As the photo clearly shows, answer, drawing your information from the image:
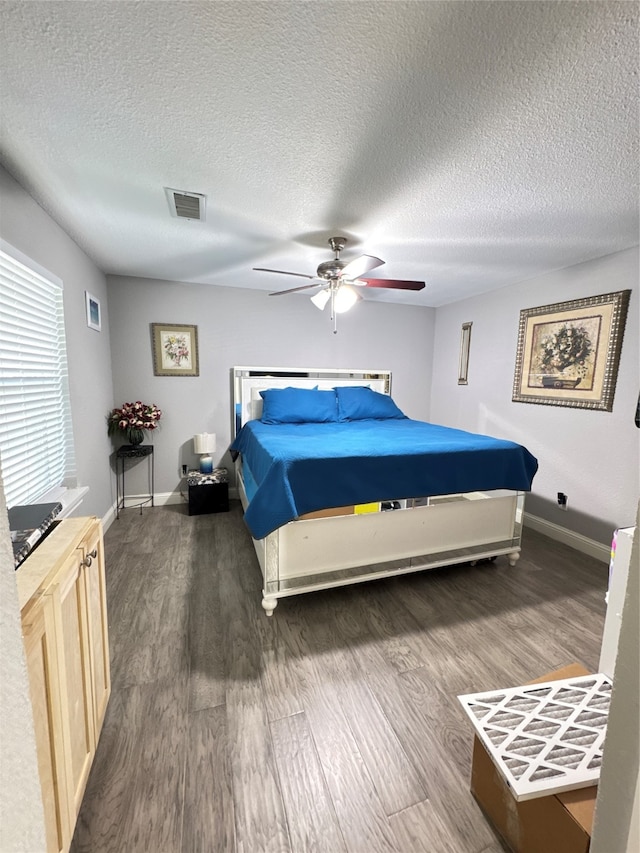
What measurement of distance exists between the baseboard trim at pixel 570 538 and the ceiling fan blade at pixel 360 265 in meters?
2.73

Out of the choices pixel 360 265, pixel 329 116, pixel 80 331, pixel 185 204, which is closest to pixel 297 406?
pixel 360 265

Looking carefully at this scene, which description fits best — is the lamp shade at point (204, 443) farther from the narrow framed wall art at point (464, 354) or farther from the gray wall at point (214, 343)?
the narrow framed wall art at point (464, 354)

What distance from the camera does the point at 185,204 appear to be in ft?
6.63

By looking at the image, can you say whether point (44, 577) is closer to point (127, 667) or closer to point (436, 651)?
point (127, 667)

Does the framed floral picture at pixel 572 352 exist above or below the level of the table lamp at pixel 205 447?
above

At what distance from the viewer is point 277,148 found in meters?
1.55

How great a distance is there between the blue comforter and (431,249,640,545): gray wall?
698mm

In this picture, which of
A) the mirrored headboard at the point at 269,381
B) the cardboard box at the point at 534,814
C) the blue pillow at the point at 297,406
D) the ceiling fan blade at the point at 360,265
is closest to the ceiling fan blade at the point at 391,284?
the ceiling fan blade at the point at 360,265

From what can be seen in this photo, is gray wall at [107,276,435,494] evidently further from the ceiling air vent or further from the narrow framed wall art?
the ceiling air vent

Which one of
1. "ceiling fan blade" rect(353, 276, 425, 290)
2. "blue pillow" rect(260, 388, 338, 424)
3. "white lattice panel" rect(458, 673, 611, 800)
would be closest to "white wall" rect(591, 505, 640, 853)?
"white lattice panel" rect(458, 673, 611, 800)

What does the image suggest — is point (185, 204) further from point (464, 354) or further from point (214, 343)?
point (464, 354)

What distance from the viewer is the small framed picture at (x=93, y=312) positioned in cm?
285

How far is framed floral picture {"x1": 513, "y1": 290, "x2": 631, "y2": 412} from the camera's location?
107 inches

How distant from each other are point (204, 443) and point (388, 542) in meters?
2.26
